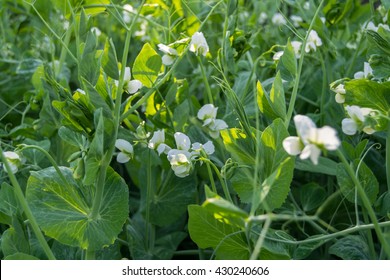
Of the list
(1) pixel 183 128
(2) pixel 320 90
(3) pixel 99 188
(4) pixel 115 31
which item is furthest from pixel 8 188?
(4) pixel 115 31

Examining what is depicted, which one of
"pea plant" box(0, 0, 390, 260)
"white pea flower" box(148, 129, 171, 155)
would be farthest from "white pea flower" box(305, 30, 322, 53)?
"white pea flower" box(148, 129, 171, 155)

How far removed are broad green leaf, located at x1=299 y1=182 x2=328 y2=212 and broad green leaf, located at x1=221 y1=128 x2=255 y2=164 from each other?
252 mm

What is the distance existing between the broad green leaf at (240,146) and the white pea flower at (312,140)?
185 millimetres

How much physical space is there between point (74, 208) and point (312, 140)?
1.25 ft

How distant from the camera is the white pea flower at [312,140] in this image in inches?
21.3

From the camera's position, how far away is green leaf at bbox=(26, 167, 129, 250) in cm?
80

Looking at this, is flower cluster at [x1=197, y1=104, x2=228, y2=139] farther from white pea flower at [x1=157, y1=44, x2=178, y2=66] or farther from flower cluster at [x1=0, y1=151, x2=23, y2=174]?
flower cluster at [x1=0, y1=151, x2=23, y2=174]

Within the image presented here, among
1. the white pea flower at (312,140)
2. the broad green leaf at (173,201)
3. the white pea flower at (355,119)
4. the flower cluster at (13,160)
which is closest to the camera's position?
the white pea flower at (312,140)

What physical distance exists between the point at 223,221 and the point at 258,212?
3.0 inches

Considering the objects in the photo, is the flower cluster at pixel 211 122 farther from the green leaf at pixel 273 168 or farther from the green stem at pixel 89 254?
the green stem at pixel 89 254

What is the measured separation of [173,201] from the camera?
1015 millimetres

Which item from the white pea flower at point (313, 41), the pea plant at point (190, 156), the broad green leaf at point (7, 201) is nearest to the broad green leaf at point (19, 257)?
the pea plant at point (190, 156)

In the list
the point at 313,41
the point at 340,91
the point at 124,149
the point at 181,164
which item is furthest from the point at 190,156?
the point at 313,41

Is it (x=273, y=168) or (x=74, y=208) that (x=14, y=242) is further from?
(x=273, y=168)
